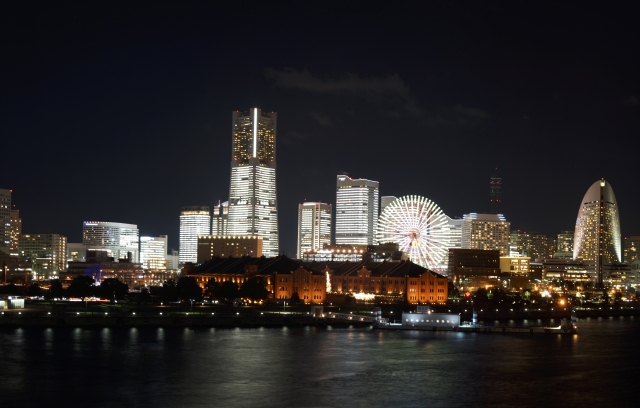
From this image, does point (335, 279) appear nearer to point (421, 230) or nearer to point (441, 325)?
point (421, 230)

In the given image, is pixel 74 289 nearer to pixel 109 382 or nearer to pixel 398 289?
pixel 398 289

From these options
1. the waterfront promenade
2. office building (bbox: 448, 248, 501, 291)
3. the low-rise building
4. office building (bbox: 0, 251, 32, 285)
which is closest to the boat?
the waterfront promenade

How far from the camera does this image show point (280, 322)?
89375mm

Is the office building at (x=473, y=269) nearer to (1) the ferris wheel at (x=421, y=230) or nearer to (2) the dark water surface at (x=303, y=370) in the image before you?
(1) the ferris wheel at (x=421, y=230)

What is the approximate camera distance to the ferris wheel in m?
144

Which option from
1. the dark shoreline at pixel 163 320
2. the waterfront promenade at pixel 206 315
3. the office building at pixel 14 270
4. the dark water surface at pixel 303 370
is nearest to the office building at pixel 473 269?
the waterfront promenade at pixel 206 315

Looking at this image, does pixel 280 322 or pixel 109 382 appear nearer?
pixel 109 382

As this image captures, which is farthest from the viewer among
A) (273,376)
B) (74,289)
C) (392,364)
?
(74,289)

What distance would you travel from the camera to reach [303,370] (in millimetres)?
54500

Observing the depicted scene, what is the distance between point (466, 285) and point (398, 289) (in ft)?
196

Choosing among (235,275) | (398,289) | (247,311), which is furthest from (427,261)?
(247,311)

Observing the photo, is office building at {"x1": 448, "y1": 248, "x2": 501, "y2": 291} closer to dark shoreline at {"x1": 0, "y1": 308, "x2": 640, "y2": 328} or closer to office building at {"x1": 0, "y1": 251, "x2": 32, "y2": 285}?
office building at {"x1": 0, "y1": 251, "x2": 32, "y2": 285}

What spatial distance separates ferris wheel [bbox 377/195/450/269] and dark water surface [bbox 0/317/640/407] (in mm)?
65859

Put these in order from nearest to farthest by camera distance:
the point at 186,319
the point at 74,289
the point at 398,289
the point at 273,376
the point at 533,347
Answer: the point at 273,376 → the point at 533,347 → the point at 186,319 → the point at 74,289 → the point at 398,289
